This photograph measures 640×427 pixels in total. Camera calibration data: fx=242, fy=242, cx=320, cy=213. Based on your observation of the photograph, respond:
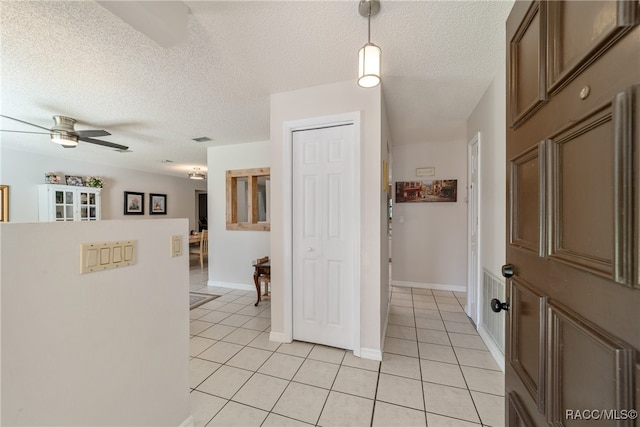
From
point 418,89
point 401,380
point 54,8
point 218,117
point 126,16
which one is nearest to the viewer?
point 126,16

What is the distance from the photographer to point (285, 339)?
243 centimetres

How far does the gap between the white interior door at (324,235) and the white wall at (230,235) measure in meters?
1.88

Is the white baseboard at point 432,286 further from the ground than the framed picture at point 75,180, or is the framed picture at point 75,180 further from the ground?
the framed picture at point 75,180

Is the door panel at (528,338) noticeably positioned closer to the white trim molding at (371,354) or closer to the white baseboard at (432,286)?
the white trim molding at (371,354)

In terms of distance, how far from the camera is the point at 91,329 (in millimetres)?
1033

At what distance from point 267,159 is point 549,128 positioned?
3.82m

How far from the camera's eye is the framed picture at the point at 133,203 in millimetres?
6133

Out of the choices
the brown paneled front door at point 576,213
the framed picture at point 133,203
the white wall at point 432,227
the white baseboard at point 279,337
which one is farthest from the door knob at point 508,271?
the framed picture at point 133,203

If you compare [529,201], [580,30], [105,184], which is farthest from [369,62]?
[105,184]

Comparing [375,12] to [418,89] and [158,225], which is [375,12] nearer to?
[418,89]

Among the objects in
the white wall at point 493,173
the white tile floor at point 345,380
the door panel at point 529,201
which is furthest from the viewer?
the white wall at point 493,173

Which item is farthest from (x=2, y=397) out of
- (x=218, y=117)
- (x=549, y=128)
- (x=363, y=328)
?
(x=218, y=117)

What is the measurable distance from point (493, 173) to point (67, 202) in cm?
721

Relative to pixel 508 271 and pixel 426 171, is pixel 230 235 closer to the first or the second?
pixel 426 171
